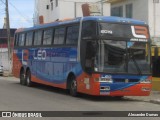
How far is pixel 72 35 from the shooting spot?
785 inches

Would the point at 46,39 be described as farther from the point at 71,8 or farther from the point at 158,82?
the point at 71,8

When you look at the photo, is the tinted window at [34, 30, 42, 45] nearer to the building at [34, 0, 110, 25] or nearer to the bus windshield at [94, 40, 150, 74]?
the bus windshield at [94, 40, 150, 74]

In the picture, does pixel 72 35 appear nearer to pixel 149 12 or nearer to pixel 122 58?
pixel 122 58

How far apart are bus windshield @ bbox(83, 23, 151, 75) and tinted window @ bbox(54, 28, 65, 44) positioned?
3.06 meters

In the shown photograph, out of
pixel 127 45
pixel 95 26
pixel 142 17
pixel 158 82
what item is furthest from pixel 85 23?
pixel 142 17

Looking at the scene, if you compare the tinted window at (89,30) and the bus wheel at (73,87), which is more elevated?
the tinted window at (89,30)

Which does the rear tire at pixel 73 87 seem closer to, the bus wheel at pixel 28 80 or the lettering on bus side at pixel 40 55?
the lettering on bus side at pixel 40 55

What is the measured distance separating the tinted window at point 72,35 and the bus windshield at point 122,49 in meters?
1.38

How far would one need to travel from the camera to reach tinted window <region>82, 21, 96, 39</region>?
18133mm

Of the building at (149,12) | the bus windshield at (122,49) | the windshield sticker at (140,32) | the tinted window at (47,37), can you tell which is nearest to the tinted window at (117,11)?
the building at (149,12)

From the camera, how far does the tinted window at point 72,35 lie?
64.0 ft

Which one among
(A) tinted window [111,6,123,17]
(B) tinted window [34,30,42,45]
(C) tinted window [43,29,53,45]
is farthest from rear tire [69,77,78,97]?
(A) tinted window [111,6,123,17]

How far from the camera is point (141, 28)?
1891 cm

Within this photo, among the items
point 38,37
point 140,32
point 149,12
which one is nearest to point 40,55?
point 38,37
